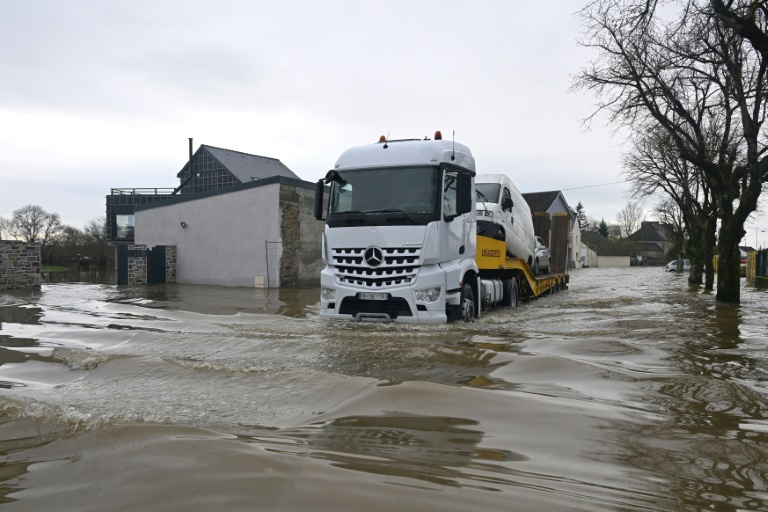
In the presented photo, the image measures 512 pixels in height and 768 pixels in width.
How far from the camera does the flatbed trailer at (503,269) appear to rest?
11562mm

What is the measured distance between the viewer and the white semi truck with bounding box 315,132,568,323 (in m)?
9.21

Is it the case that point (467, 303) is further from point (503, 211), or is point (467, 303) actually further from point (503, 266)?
point (503, 211)

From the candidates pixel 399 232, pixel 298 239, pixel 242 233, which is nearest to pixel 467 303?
pixel 399 232

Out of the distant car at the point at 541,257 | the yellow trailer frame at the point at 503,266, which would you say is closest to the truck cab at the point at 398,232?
the yellow trailer frame at the point at 503,266

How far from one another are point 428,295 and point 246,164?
42.4 meters

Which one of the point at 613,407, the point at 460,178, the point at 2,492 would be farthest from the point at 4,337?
the point at 613,407

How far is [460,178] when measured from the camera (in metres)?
9.55

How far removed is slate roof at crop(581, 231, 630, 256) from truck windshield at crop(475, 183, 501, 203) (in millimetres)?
80276

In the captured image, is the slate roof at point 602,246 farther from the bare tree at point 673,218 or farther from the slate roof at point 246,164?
the slate roof at point 246,164

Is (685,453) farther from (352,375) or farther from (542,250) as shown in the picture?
(542,250)

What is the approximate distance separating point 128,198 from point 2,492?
5283 cm

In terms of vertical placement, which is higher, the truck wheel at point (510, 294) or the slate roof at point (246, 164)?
the slate roof at point (246, 164)

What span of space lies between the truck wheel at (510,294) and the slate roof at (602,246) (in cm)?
7913

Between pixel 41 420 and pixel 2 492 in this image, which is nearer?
pixel 2 492
